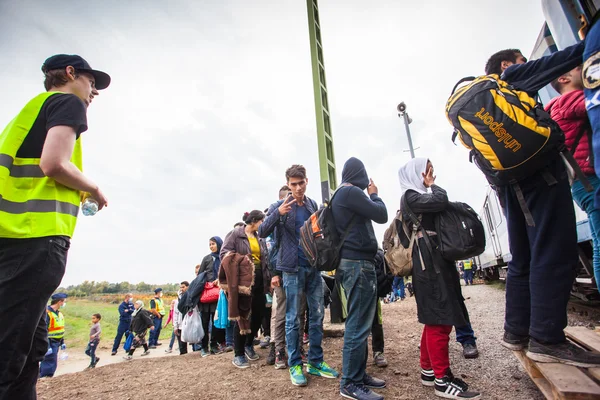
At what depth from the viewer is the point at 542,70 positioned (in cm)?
185

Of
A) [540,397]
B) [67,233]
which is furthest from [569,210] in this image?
[67,233]

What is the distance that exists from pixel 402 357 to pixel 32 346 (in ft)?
11.4

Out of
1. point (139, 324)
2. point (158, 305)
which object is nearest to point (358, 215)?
point (139, 324)

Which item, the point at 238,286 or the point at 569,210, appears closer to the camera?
the point at 569,210

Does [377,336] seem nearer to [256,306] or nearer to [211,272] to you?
[256,306]

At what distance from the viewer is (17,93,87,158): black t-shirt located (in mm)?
1603

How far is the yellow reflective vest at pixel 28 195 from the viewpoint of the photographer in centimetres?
146

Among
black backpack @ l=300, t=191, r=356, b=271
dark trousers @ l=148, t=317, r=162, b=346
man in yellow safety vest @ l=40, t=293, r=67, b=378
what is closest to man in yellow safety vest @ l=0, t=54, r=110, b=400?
black backpack @ l=300, t=191, r=356, b=271

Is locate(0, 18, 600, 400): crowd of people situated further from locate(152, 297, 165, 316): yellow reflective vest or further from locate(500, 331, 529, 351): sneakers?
locate(152, 297, 165, 316): yellow reflective vest

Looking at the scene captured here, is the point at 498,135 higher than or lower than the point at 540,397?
higher

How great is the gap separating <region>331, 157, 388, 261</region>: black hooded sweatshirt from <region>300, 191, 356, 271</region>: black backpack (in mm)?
45

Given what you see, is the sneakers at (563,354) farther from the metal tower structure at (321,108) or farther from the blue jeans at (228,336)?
the blue jeans at (228,336)

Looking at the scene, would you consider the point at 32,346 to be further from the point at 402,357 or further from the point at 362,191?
the point at 402,357

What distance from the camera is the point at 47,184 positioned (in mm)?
1584
